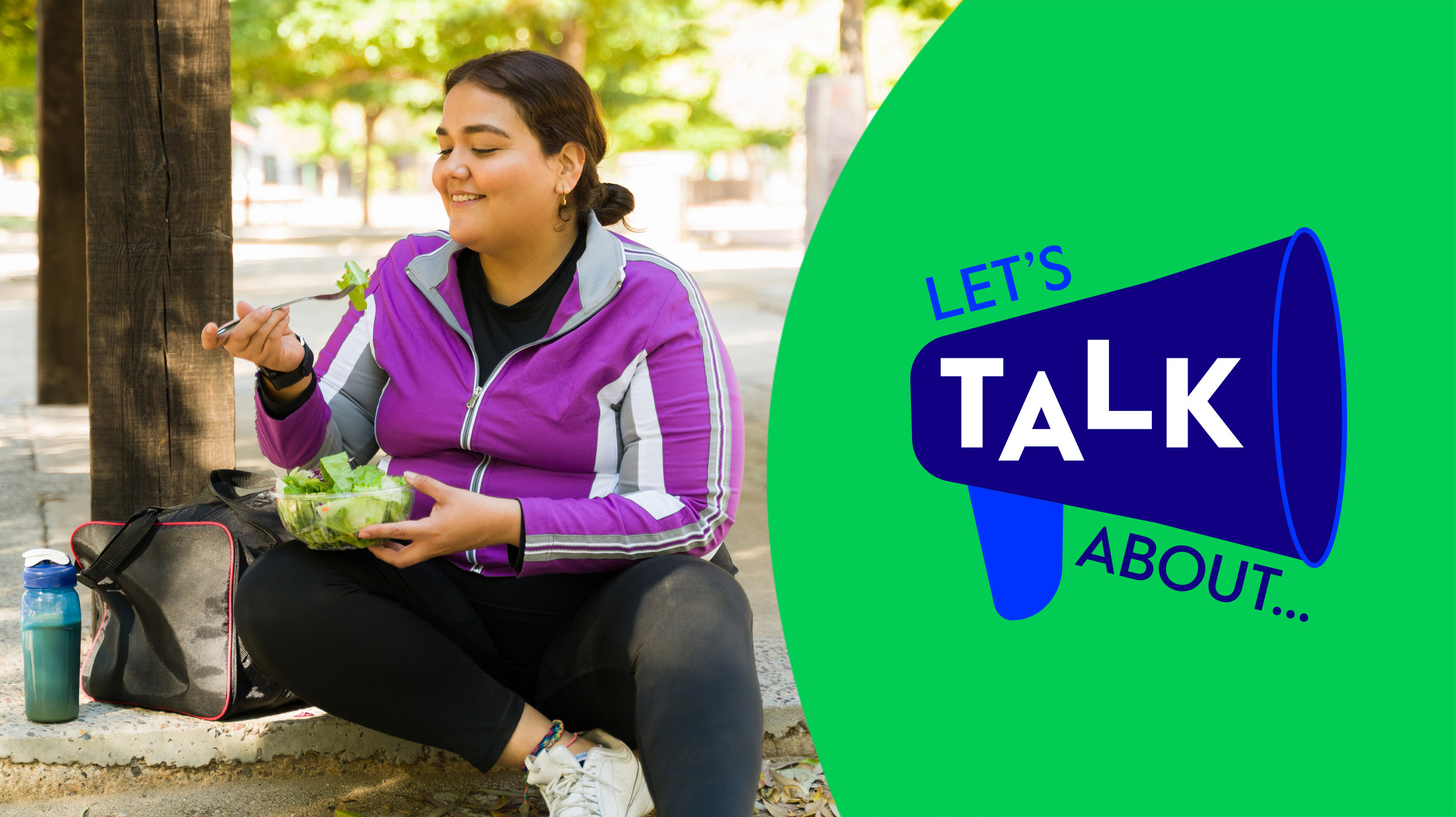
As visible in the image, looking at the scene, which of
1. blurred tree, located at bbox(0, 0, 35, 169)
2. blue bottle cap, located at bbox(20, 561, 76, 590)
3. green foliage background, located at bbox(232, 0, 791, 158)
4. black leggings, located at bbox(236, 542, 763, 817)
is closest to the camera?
black leggings, located at bbox(236, 542, 763, 817)

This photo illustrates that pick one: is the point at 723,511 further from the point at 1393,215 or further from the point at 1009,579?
the point at 1393,215

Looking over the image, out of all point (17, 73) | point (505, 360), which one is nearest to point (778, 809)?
point (505, 360)

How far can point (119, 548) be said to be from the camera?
7.76 feet

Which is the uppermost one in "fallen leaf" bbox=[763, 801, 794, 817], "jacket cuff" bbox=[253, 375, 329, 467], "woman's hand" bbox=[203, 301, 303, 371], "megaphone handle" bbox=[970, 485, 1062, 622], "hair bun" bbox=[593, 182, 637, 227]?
"hair bun" bbox=[593, 182, 637, 227]

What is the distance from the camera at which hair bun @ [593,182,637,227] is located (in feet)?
7.79

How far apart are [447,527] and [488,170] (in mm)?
570

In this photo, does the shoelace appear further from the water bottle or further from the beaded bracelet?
the water bottle

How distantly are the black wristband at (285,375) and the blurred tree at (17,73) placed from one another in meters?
7.33

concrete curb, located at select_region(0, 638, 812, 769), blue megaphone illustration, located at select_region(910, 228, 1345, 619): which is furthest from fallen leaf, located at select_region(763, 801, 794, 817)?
blue megaphone illustration, located at select_region(910, 228, 1345, 619)

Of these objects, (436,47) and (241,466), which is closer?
(241,466)

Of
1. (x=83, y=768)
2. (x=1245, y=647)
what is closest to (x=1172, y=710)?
(x=1245, y=647)

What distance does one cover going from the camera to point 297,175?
184 ft

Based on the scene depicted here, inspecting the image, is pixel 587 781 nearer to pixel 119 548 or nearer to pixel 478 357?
pixel 478 357

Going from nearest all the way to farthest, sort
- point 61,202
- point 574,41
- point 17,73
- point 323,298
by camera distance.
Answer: point 323,298, point 61,202, point 17,73, point 574,41
